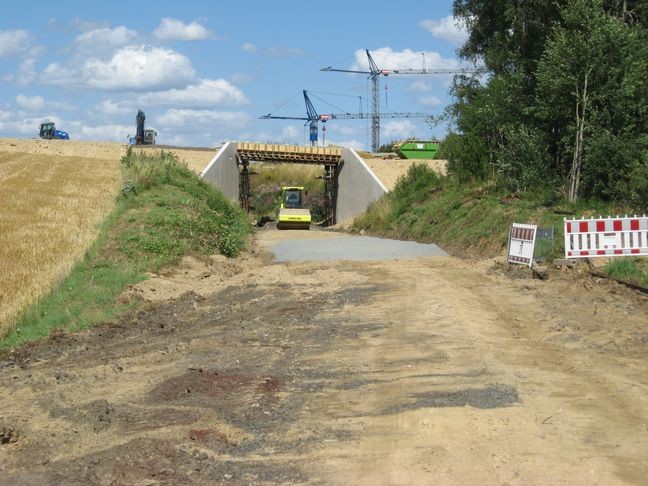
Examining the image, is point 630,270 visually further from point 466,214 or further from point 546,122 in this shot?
point 466,214

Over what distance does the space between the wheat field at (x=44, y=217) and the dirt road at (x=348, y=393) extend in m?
2.75

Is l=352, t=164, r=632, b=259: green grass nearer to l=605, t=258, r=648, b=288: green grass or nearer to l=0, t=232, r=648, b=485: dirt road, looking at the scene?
l=605, t=258, r=648, b=288: green grass

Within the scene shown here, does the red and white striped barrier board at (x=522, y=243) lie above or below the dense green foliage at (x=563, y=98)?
below

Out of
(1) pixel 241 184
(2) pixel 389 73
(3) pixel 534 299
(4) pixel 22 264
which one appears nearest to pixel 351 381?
(3) pixel 534 299

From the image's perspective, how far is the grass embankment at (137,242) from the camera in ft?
45.0

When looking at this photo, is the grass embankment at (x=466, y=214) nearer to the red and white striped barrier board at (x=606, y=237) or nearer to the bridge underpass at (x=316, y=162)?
the red and white striped barrier board at (x=606, y=237)

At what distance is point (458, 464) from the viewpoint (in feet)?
19.5

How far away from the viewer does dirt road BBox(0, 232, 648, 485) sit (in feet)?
19.9

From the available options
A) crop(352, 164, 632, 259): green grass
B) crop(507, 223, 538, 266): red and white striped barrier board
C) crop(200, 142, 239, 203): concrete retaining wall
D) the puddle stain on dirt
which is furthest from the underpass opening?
the puddle stain on dirt

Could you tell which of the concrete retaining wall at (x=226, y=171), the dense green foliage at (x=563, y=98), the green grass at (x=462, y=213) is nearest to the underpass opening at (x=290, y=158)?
the concrete retaining wall at (x=226, y=171)

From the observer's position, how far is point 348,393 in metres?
8.17

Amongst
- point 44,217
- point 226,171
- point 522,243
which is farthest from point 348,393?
point 226,171

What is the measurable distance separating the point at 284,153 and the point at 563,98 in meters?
30.4

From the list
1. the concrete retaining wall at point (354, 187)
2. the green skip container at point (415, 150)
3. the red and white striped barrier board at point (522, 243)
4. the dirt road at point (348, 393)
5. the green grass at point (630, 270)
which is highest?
the green skip container at point (415, 150)
